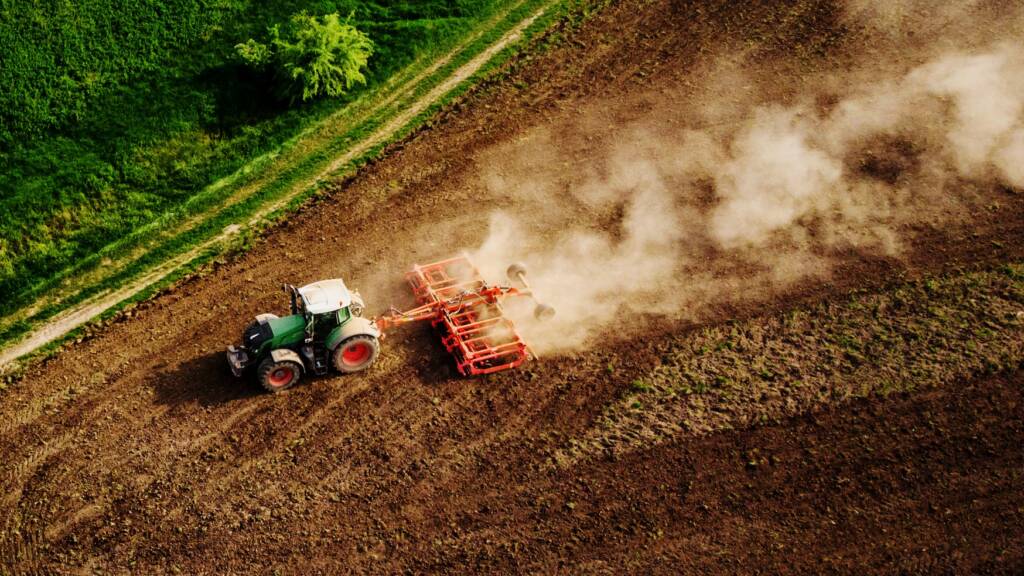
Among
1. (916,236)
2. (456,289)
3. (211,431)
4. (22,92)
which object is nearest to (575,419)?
(456,289)

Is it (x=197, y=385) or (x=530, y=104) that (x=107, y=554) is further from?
(x=530, y=104)

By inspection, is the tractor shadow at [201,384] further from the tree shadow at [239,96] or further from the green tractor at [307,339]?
the tree shadow at [239,96]

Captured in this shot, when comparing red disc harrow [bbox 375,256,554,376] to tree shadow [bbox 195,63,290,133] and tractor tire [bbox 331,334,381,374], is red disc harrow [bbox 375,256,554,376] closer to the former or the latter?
tractor tire [bbox 331,334,381,374]

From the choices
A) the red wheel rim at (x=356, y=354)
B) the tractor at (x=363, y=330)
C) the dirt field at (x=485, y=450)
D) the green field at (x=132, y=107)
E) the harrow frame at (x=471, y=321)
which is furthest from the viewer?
the green field at (x=132, y=107)

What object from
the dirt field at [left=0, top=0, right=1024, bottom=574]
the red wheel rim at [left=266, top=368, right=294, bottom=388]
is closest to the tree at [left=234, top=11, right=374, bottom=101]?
the dirt field at [left=0, top=0, right=1024, bottom=574]

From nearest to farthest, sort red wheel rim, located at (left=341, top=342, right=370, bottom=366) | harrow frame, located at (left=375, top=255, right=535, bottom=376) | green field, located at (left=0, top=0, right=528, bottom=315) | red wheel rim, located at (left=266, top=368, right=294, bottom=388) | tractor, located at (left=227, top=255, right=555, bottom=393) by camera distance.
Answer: tractor, located at (left=227, top=255, right=555, bottom=393) → red wheel rim, located at (left=266, top=368, right=294, bottom=388) → red wheel rim, located at (left=341, top=342, right=370, bottom=366) → harrow frame, located at (left=375, top=255, right=535, bottom=376) → green field, located at (left=0, top=0, right=528, bottom=315)

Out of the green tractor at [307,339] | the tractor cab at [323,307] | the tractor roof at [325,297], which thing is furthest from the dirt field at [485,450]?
the tractor roof at [325,297]

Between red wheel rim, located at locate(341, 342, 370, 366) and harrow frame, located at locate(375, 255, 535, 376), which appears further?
harrow frame, located at locate(375, 255, 535, 376)

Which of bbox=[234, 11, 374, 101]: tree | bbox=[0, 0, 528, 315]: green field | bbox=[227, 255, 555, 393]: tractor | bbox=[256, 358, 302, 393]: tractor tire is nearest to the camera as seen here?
bbox=[256, 358, 302, 393]: tractor tire
